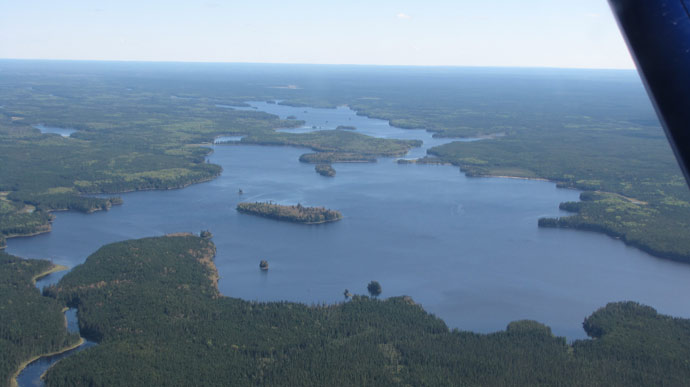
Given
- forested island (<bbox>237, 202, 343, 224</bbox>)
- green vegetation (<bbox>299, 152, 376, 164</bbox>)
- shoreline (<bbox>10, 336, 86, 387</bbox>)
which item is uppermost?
shoreline (<bbox>10, 336, 86, 387</bbox>)

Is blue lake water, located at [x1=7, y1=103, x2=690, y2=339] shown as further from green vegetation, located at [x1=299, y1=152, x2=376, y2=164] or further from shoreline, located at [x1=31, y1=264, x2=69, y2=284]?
green vegetation, located at [x1=299, y1=152, x2=376, y2=164]

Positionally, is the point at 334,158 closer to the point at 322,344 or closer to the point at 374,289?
the point at 374,289

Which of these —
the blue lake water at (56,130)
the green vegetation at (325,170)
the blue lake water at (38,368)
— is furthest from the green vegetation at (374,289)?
the blue lake water at (56,130)

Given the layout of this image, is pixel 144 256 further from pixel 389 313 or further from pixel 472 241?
pixel 472 241

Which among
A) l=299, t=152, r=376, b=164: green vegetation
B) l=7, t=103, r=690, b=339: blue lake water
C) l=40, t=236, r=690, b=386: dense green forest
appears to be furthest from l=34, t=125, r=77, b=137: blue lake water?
l=40, t=236, r=690, b=386: dense green forest

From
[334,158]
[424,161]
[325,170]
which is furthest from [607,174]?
[334,158]

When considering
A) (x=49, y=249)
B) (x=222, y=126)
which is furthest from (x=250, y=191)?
(x=222, y=126)
